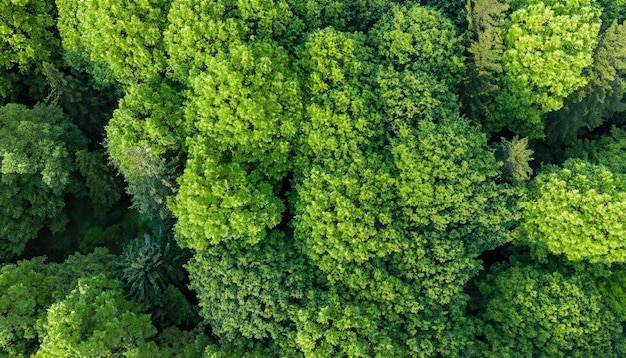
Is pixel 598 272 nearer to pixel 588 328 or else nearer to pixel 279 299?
pixel 588 328

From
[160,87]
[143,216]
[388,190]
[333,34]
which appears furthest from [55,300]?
[333,34]

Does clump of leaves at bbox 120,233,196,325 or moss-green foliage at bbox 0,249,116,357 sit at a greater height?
clump of leaves at bbox 120,233,196,325

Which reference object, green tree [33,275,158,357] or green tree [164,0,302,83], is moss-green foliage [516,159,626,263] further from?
green tree [33,275,158,357]

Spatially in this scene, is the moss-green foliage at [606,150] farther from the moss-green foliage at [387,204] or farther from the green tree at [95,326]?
the green tree at [95,326]

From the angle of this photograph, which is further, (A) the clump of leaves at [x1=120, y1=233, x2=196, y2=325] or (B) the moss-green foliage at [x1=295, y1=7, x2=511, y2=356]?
(A) the clump of leaves at [x1=120, y1=233, x2=196, y2=325]

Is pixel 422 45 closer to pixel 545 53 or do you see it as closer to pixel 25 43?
pixel 545 53

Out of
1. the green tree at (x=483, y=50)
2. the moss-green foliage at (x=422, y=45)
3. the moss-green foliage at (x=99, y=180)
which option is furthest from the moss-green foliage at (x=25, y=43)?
the green tree at (x=483, y=50)

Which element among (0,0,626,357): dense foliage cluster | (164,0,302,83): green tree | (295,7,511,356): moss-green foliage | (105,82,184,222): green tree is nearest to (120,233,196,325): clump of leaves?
(0,0,626,357): dense foliage cluster
